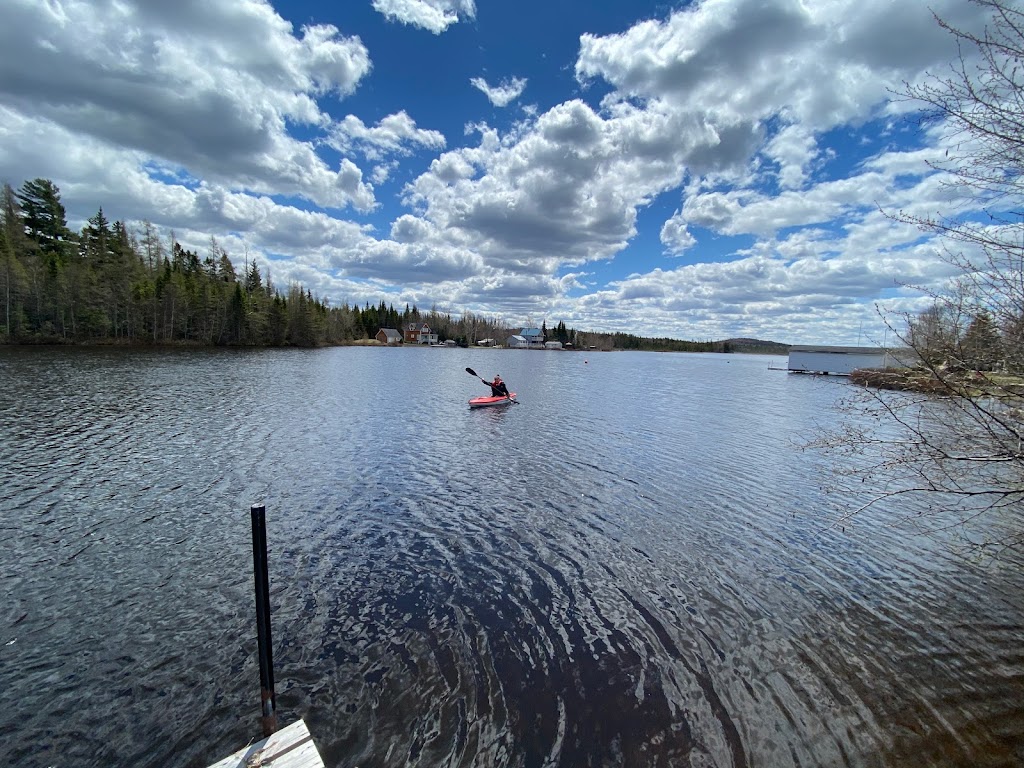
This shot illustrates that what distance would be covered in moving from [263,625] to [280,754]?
3.74 feet

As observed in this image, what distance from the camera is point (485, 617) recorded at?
6.97 metres

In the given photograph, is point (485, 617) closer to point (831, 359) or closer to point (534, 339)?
point (831, 359)

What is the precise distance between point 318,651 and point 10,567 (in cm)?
651

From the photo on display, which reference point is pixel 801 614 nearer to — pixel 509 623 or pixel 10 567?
pixel 509 623

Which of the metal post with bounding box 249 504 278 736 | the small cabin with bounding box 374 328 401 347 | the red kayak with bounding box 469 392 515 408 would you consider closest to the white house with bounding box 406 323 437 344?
the small cabin with bounding box 374 328 401 347

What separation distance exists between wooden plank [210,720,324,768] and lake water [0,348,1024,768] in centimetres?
86

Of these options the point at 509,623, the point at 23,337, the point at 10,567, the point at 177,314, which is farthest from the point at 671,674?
the point at 177,314

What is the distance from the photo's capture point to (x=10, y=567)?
773 centimetres

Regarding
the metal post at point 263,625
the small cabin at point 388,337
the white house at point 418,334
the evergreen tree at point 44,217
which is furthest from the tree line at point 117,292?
the metal post at point 263,625

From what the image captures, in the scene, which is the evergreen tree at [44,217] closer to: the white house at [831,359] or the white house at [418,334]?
the white house at [418,334]

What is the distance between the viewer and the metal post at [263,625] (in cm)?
425

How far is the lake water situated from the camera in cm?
488

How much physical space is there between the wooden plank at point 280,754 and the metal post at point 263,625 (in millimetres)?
605

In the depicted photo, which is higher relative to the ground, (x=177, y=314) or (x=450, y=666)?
(x=177, y=314)
